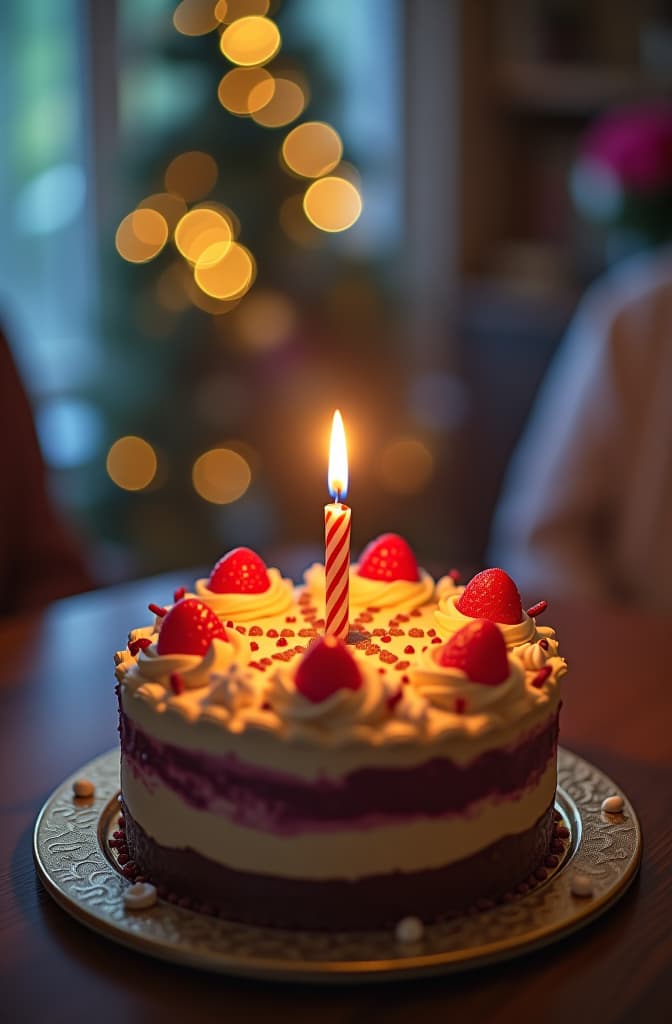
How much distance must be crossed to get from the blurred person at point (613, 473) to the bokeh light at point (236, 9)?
Answer: 149cm

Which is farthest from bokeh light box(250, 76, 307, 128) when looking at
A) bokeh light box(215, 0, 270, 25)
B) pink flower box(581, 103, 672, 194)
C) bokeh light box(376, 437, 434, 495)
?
bokeh light box(376, 437, 434, 495)

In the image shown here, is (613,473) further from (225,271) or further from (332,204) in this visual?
(332,204)

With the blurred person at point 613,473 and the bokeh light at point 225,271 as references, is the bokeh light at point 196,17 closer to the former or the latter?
the bokeh light at point 225,271

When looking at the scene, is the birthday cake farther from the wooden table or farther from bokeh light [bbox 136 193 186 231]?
bokeh light [bbox 136 193 186 231]

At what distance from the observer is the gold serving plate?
90cm

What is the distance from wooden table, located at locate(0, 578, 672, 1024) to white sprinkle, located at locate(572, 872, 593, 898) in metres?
0.03

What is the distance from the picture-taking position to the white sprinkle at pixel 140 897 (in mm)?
984

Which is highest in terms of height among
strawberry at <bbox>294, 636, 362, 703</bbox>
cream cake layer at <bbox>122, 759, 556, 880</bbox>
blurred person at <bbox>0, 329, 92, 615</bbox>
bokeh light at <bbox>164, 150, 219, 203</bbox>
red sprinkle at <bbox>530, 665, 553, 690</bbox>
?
bokeh light at <bbox>164, 150, 219, 203</bbox>

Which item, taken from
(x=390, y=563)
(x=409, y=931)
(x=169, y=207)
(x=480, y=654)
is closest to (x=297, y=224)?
(x=169, y=207)

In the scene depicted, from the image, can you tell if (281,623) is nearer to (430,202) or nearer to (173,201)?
(173,201)

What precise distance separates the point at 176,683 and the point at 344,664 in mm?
150

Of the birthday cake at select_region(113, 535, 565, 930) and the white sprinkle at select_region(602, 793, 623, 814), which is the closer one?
the birthday cake at select_region(113, 535, 565, 930)

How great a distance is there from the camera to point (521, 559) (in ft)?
8.08

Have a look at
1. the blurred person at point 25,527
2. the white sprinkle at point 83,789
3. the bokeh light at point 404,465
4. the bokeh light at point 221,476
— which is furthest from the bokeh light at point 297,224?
the white sprinkle at point 83,789
